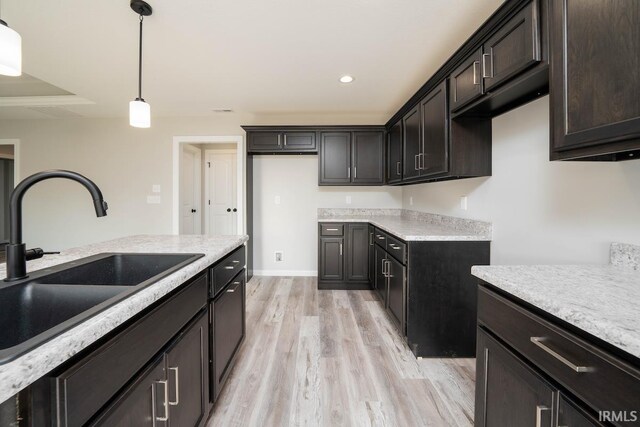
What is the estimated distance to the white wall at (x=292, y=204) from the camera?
4.14m

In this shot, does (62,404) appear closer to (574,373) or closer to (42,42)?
(574,373)

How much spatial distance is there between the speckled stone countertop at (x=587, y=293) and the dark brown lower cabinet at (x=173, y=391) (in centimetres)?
121

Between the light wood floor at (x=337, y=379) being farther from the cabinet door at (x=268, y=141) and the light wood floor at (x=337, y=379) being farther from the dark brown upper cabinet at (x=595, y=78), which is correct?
the cabinet door at (x=268, y=141)

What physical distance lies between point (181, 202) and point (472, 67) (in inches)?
163

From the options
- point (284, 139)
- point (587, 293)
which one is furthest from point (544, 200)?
point (284, 139)

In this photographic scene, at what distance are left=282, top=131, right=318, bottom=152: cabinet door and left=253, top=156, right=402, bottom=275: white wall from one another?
0.44 metres

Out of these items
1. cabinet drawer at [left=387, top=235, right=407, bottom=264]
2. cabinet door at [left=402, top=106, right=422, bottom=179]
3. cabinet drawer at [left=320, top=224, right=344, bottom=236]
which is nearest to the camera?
cabinet drawer at [left=387, top=235, right=407, bottom=264]

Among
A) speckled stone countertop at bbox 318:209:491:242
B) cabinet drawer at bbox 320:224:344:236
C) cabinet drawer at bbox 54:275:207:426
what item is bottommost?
cabinet drawer at bbox 54:275:207:426

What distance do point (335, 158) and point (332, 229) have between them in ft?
3.24

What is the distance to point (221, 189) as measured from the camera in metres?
5.33

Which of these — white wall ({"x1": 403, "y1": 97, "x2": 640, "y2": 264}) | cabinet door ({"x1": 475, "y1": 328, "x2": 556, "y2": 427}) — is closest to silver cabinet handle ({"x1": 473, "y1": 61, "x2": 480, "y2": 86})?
white wall ({"x1": 403, "y1": 97, "x2": 640, "y2": 264})

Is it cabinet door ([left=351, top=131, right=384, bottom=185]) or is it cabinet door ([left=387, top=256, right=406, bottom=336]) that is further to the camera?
cabinet door ([left=351, top=131, right=384, bottom=185])

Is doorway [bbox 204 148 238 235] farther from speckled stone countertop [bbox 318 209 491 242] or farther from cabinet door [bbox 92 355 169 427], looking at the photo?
cabinet door [bbox 92 355 169 427]

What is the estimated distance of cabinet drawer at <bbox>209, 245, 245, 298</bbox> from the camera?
4.71 feet
